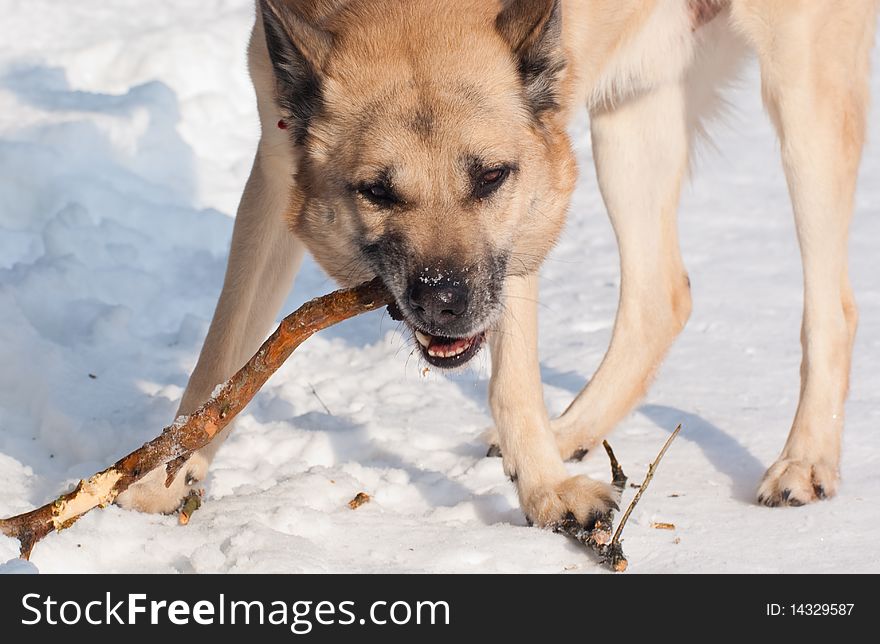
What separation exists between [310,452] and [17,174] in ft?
9.92

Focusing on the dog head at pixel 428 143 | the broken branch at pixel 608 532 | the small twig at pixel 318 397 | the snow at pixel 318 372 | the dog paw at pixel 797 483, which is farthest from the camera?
the small twig at pixel 318 397

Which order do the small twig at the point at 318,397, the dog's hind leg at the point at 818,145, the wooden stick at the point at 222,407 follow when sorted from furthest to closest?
1. the small twig at the point at 318,397
2. the dog's hind leg at the point at 818,145
3. the wooden stick at the point at 222,407

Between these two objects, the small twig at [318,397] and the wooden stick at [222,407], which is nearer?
the wooden stick at [222,407]

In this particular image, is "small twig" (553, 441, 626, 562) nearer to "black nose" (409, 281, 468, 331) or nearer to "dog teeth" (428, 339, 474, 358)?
"dog teeth" (428, 339, 474, 358)

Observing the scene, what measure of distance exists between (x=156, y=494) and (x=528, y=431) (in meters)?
1.14

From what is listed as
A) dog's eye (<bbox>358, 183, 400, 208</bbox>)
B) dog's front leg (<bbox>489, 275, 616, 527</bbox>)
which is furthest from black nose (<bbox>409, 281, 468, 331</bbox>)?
dog's front leg (<bbox>489, 275, 616, 527</bbox>)

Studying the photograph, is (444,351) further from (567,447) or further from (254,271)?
(567,447)

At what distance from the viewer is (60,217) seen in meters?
5.79

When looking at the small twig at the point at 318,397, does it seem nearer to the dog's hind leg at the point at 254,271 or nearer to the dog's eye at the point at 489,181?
the dog's hind leg at the point at 254,271

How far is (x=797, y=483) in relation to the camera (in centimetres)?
386

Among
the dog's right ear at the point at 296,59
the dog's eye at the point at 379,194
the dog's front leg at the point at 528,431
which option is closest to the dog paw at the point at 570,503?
the dog's front leg at the point at 528,431

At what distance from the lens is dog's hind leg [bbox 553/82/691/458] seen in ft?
15.2

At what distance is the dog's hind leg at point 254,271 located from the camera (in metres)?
3.68

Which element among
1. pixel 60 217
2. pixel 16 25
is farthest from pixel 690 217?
pixel 16 25
